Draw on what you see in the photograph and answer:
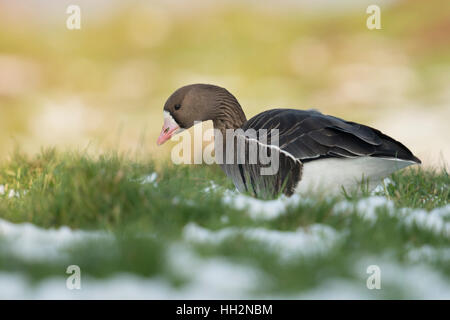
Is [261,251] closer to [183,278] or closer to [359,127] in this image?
[183,278]

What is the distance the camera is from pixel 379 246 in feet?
11.2

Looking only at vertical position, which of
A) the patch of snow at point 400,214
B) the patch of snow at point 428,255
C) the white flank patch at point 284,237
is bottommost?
the patch of snow at point 428,255

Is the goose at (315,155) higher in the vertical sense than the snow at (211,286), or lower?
higher

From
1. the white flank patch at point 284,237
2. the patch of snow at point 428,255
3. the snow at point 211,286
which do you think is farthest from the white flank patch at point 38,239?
the patch of snow at point 428,255

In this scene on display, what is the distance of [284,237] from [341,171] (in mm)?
1888

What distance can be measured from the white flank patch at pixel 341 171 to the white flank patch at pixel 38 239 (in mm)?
2363

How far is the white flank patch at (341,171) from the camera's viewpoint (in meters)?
5.13

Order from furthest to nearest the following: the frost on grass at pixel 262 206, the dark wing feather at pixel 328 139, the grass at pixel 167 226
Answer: the dark wing feather at pixel 328 139
the frost on grass at pixel 262 206
the grass at pixel 167 226

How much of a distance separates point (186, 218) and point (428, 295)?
1.76 meters

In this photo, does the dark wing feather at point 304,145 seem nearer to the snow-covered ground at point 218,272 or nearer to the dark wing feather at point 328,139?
the dark wing feather at point 328,139

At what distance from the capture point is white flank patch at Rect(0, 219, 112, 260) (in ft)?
10.7

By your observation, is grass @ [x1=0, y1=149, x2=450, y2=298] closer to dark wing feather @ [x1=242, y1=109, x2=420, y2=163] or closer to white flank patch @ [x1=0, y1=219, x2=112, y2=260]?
white flank patch @ [x1=0, y1=219, x2=112, y2=260]

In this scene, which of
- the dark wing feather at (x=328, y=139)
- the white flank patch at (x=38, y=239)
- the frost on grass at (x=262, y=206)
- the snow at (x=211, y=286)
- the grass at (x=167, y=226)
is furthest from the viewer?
the dark wing feather at (x=328, y=139)
